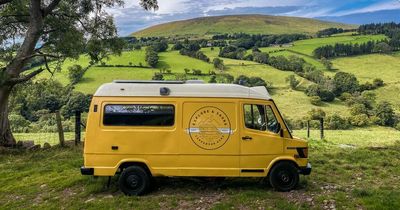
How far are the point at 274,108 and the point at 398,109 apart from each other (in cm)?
7243

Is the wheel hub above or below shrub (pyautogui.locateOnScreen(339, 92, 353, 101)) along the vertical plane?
above

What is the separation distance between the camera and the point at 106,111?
1062cm

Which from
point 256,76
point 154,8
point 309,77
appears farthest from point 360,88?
point 154,8

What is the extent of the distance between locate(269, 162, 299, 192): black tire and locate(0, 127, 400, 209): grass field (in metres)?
0.25

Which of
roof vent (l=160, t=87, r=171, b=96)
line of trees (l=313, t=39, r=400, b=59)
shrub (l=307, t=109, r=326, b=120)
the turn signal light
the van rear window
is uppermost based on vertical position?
line of trees (l=313, t=39, r=400, b=59)

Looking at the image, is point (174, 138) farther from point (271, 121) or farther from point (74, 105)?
point (74, 105)

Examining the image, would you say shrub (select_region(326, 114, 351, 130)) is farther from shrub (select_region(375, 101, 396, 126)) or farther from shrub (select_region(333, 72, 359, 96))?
shrub (select_region(333, 72, 359, 96))

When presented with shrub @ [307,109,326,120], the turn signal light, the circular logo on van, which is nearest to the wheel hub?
the circular logo on van

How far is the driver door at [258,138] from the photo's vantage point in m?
10.6

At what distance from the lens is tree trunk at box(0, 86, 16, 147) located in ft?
57.2

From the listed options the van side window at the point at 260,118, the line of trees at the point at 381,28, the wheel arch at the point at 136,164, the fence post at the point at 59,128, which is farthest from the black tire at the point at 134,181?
the line of trees at the point at 381,28

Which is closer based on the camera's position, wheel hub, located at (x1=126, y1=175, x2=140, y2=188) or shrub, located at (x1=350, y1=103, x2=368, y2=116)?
wheel hub, located at (x1=126, y1=175, x2=140, y2=188)

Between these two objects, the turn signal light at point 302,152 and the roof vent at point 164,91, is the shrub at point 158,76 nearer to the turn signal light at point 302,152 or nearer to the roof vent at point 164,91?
the roof vent at point 164,91

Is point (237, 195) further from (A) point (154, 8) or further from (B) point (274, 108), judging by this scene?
(A) point (154, 8)
